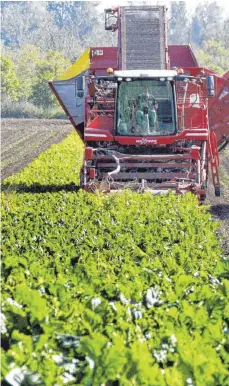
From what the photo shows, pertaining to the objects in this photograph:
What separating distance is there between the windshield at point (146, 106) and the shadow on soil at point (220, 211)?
69.9 inches

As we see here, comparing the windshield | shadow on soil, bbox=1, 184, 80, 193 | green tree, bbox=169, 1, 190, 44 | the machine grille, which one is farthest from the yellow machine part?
green tree, bbox=169, 1, 190, 44

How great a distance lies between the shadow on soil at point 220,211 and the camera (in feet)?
47.8

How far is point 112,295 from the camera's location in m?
6.09

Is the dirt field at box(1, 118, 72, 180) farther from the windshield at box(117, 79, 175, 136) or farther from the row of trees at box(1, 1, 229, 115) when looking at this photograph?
the row of trees at box(1, 1, 229, 115)

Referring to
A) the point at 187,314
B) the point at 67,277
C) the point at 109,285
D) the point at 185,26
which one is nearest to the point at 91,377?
the point at 187,314

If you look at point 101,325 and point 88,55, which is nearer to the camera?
point 101,325

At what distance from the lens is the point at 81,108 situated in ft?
54.4

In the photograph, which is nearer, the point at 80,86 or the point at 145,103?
the point at 80,86

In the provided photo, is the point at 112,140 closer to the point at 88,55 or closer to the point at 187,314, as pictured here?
the point at 88,55

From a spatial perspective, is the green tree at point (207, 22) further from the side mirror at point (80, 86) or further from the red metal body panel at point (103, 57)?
the side mirror at point (80, 86)

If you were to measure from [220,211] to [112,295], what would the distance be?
9264 mm

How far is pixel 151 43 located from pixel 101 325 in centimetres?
1167

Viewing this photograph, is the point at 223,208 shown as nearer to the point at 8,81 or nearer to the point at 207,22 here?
the point at 8,81

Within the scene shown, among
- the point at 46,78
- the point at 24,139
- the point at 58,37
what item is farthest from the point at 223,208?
the point at 58,37
